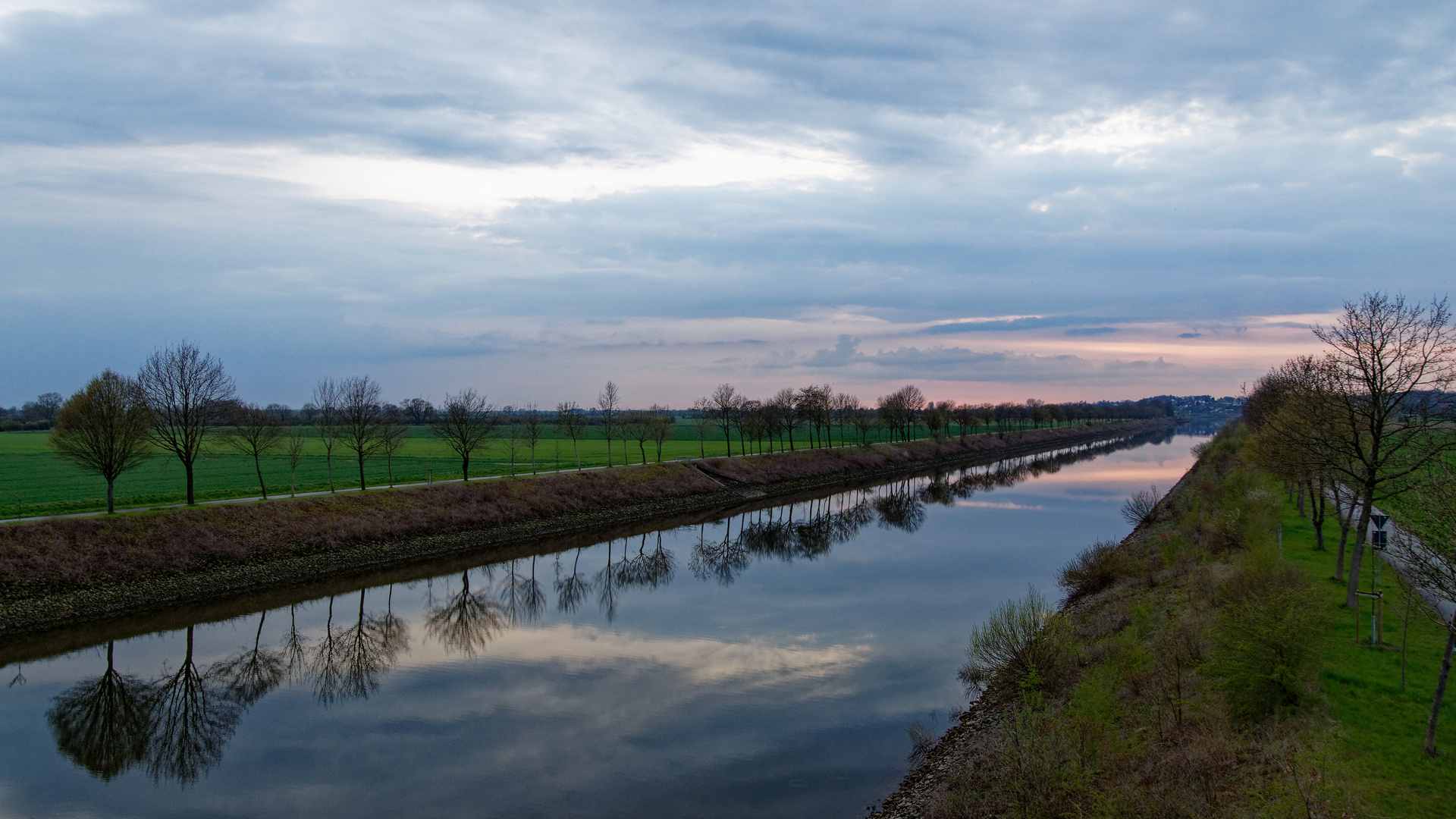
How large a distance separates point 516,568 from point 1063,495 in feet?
151

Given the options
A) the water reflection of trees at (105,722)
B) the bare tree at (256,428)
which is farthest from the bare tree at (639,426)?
the water reflection of trees at (105,722)

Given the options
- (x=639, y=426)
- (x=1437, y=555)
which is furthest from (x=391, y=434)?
(x=1437, y=555)

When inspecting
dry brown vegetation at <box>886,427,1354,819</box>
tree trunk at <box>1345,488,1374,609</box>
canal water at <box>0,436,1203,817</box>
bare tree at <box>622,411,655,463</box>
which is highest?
bare tree at <box>622,411,655,463</box>

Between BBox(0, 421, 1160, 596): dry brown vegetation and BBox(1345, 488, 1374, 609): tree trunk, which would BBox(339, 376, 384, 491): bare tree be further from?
BBox(1345, 488, 1374, 609): tree trunk

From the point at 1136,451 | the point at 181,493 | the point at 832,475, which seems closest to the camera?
the point at 181,493

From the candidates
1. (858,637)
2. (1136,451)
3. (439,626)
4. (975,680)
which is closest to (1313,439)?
(975,680)

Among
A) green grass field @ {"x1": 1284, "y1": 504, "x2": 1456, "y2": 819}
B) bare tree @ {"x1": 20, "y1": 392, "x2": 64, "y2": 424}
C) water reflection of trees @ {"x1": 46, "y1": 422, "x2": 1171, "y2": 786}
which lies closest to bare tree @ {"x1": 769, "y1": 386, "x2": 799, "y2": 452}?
water reflection of trees @ {"x1": 46, "y1": 422, "x2": 1171, "y2": 786}

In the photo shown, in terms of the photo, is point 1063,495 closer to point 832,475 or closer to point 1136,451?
point 832,475

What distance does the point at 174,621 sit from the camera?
82.6 feet

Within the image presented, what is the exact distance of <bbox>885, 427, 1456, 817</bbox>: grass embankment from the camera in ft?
32.9

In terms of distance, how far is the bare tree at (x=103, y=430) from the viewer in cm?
2984

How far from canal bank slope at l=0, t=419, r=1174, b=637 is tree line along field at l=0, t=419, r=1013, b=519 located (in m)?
4.67

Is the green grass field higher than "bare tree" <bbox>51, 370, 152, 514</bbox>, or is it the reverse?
"bare tree" <bbox>51, 370, 152, 514</bbox>

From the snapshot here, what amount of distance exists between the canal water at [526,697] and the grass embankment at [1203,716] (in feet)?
7.37
